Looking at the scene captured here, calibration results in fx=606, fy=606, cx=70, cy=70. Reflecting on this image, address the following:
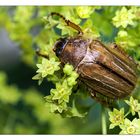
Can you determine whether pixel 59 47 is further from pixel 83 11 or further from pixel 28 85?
pixel 28 85

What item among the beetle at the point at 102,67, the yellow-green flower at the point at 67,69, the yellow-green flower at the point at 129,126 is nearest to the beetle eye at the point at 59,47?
the beetle at the point at 102,67

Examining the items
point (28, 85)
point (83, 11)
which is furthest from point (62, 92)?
point (28, 85)

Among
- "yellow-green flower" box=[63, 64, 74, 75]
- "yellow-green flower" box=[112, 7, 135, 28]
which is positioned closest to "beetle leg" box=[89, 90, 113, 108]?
"yellow-green flower" box=[63, 64, 74, 75]

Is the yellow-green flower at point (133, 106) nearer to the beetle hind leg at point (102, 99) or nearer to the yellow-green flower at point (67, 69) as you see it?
the beetle hind leg at point (102, 99)

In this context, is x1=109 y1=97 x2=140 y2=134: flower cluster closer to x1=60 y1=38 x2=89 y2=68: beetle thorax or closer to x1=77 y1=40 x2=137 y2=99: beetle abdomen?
x1=77 y1=40 x2=137 y2=99: beetle abdomen

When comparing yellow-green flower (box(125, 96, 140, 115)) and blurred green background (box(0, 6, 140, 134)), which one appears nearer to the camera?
yellow-green flower (box(125, 96, 140, 115))

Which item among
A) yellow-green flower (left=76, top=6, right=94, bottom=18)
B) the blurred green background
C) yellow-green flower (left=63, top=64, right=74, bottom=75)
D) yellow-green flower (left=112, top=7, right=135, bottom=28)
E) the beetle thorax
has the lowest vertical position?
the blurred green background
